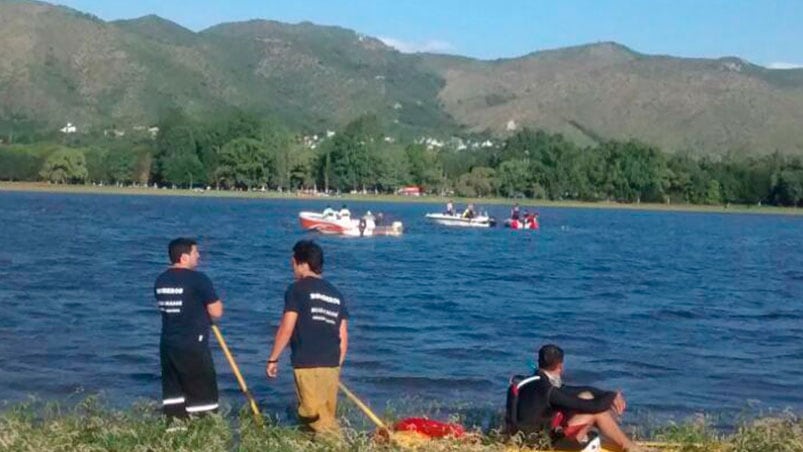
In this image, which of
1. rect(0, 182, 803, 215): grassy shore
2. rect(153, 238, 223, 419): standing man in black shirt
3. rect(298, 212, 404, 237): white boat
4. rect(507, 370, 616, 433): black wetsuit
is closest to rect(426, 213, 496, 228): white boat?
rect(298, 212, 404, 237): white boat

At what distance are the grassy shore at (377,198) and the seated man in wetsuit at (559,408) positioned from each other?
5751 inches

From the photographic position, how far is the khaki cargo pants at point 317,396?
11516 mm

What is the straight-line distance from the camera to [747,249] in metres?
77.2

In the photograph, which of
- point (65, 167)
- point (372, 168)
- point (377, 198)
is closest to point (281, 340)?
point (65, 167)

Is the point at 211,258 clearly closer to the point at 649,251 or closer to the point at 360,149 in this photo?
the point at 649,251

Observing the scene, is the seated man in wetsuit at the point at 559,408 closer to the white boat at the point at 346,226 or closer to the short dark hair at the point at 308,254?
the short dark hair at the point at 308,254

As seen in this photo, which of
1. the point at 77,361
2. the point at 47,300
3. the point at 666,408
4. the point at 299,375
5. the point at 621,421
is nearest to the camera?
the point at 299,375

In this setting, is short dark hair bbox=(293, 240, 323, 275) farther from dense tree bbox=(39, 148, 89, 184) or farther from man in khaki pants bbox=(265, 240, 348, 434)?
dense tree bbox=(39, 148, 89, 184)

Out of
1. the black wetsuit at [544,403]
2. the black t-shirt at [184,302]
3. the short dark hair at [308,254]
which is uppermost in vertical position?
the short dark hair at [308,254]

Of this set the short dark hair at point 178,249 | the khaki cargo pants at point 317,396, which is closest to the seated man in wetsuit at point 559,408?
the khaki cargo pants at point 317,396

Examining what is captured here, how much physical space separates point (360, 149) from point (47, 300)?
14083 cm

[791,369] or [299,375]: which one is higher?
[299,375]

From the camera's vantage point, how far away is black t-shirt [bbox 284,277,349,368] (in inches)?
448

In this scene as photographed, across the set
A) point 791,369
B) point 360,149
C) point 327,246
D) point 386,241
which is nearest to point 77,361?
point 791,369
